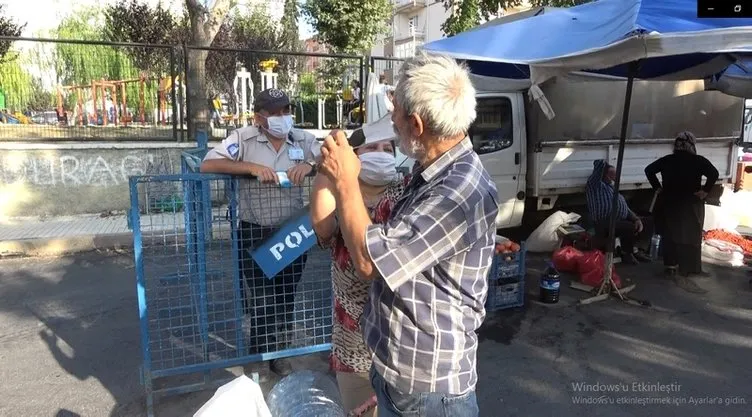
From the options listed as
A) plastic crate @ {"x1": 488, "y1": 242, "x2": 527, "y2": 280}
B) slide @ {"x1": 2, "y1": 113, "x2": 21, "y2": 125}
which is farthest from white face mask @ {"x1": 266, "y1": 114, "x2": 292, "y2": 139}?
slide @ {"x1": 2, "y1": 113, "x2": 21, "y2": 125}

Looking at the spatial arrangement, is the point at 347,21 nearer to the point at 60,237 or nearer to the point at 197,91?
the point at 197,91

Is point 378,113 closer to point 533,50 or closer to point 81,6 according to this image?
point 533,50

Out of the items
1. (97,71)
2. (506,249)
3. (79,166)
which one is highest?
(97,71)

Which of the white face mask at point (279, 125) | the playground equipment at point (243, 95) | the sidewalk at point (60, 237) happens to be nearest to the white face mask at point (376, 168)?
the white face mask at point (279, 125)

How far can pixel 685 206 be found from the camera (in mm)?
5781

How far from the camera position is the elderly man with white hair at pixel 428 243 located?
1352mm

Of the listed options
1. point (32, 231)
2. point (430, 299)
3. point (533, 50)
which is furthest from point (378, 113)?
point (430, 299)

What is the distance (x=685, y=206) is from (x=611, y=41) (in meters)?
2.86

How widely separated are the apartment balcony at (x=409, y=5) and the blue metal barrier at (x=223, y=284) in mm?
37675

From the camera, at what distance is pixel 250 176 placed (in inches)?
114

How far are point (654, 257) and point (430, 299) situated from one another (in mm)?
6060

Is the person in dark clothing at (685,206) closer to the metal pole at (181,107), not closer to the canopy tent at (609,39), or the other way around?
the canopy tent at (609,39)

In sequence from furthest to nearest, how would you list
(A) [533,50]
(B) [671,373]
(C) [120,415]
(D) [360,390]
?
(A) [533,50] → (B) [671,373] → (C) [120,415] → (D) [360,390]

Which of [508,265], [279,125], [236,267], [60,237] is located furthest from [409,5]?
[236,267]
